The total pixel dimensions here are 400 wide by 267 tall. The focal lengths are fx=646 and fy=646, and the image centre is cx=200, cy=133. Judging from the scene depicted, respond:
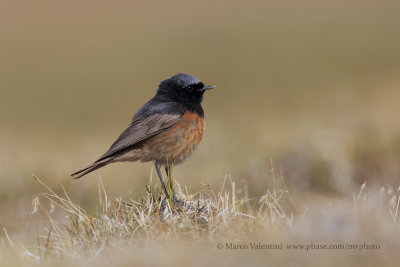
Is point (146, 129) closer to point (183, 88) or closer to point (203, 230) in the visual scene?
point (183, 88)

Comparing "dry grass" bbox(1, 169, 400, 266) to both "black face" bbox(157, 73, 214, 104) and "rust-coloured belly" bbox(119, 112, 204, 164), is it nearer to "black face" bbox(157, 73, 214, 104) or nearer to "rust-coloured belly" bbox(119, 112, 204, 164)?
"rust-coloured belly" bbox(119, 112, 204, 164)

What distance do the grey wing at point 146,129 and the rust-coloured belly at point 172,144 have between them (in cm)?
8

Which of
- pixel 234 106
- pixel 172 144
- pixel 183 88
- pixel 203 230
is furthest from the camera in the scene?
pixel 234 106

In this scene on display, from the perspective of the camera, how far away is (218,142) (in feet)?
40.7

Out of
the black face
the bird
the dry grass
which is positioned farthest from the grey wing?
the dry grass

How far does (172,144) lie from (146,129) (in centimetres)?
37

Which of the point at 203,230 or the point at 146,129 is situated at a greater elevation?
the point at 146,129

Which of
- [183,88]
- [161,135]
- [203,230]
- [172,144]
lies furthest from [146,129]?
[203,230]

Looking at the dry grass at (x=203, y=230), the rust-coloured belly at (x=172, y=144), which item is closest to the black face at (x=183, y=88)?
the rust-coloured belly at (x=172, y=144)

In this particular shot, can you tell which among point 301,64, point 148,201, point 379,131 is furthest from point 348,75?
point 148,201

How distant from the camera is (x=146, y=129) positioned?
7887 millimetres

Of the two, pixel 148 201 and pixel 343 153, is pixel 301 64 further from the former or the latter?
pixel 148 201

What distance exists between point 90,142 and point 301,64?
10635 millimetres

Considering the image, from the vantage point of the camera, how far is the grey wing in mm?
7789
